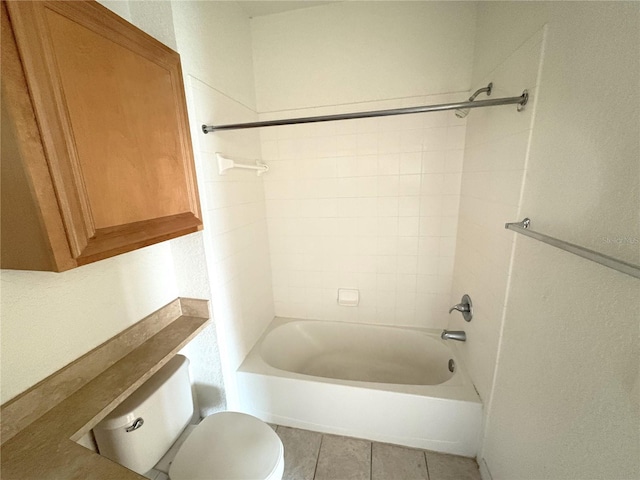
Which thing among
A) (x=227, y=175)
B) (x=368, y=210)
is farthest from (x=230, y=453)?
(x=368, y=210)

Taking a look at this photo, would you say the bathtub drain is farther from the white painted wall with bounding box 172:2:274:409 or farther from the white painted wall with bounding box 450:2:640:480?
the white painted wall with bounding box 172:2:274:409

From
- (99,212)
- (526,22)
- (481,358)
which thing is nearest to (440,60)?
(526,22)

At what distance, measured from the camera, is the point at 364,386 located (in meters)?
1.40

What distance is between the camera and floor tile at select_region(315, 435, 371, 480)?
129 cm

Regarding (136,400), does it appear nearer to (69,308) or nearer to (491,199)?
(69,308)

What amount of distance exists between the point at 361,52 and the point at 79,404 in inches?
87.5

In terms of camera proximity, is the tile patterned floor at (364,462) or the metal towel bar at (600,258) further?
the tile patterned floor at (364,462)

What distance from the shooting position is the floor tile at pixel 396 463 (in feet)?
4.18

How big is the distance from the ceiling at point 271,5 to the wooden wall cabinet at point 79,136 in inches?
39.0

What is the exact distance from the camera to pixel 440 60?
59.2 inches

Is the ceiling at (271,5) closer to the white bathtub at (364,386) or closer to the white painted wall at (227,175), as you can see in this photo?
the white painted wall at (227,175)

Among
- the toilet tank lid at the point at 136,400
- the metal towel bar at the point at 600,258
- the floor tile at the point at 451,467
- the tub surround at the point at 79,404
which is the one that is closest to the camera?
the metal towel bar at the point at 600,258

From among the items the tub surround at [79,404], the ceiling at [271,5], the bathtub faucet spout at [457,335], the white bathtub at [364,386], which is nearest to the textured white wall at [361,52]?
the ceiling at [271,5]

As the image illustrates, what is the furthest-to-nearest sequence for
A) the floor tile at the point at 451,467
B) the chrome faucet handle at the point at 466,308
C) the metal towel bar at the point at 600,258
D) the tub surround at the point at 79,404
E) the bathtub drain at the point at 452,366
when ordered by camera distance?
the bathtub drain at the point at 452,366
the chrome faucet handle at the point at 466,308
the floor tile at the point at 451,467
the tub surround at the point at 79,404
the metal towel bar at the point at 600,258
